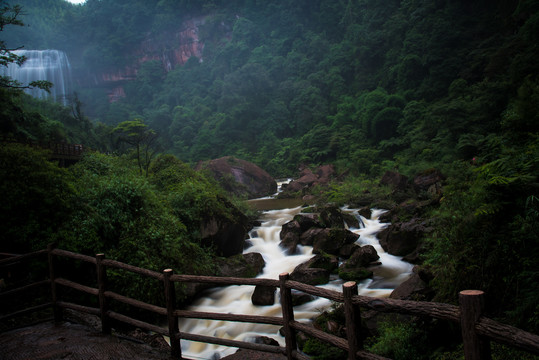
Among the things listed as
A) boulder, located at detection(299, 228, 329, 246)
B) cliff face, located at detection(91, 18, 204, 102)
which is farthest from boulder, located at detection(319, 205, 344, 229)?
cliff face, located at detection(91, 18, 204, 102)

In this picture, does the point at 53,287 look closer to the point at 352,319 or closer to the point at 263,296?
the point at 263,296

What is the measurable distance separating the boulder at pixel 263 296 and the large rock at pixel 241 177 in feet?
48.0

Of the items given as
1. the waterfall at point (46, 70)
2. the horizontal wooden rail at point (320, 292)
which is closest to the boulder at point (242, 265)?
the horizontal wooden rail at point (320, 292)

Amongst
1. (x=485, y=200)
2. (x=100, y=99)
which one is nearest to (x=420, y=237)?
(x=485, y=200)

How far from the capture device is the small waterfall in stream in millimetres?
6264

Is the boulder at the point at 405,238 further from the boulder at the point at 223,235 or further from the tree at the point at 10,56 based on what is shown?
the tree at the point at 10,56

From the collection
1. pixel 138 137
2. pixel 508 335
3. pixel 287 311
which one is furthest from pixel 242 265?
pixel 138 137

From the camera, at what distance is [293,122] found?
42094mm

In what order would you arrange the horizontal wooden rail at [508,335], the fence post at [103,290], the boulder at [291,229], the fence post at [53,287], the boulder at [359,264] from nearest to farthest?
the horizontal wooden rail at [508,335], the fence post at [103,290], the fence post at [53,287], the boulder at [359,264], the boulder at [291,229]

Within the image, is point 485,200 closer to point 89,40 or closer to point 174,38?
point 174,38

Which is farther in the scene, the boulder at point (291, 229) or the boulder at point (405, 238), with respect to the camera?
the boulder at point (291, 229)

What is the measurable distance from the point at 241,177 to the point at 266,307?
1749 cm

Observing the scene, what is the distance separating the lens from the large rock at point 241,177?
73.6 feet

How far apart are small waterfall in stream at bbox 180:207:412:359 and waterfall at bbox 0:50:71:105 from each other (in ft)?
204
